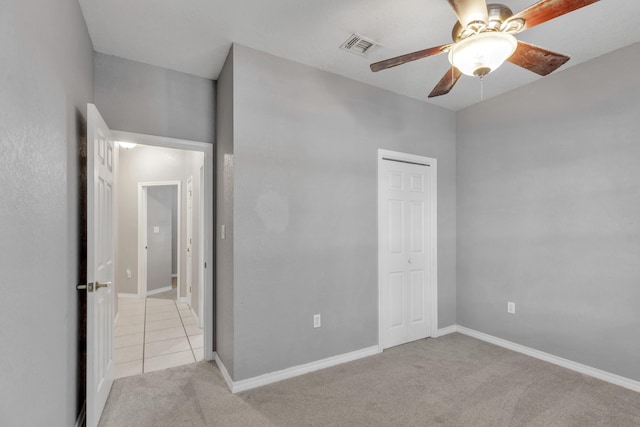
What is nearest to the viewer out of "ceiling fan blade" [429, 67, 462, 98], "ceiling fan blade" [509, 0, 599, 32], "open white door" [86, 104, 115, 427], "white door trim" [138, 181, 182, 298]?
"ceiling fan blade" [509, 0, 599, 32]

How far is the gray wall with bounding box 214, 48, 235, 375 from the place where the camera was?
2.62m

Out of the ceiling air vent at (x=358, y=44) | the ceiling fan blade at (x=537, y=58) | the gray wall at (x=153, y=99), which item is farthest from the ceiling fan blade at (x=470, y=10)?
the gray wall at (x=153, y=99)

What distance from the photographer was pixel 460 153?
399cm

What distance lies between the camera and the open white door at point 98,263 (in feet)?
6.23

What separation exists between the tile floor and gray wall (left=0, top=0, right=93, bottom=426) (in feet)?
3.62

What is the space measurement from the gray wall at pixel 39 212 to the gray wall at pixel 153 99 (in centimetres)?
65

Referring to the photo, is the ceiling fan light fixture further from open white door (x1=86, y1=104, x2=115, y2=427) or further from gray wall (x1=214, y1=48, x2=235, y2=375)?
open white door (x1=86, y1=104, x2=115, y2=427)

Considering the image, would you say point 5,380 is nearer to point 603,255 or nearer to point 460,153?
point 603,255

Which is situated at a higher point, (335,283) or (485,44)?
(485,44)

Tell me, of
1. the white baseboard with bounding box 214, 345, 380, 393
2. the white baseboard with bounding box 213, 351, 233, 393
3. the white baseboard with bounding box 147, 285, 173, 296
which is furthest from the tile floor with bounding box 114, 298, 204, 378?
the white baseboard with bounding box 147, 285, 173, 296

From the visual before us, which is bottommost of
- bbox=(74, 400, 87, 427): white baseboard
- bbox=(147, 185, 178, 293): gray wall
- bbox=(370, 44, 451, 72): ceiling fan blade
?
bbox=(74, 400, 87, 427): white baseboard

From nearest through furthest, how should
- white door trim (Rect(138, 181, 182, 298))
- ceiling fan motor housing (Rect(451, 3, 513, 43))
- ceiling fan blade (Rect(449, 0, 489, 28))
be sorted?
ceiling fan blade (Rect(449, 0, 489, 28)) → ceiling fan motor housing (Rect(451, 3, 513, 43)) → white door trim (Rect(138, 181, 182, 298))

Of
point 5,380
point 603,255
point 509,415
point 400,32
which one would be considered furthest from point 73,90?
point 603,255

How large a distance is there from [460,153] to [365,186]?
158cm
